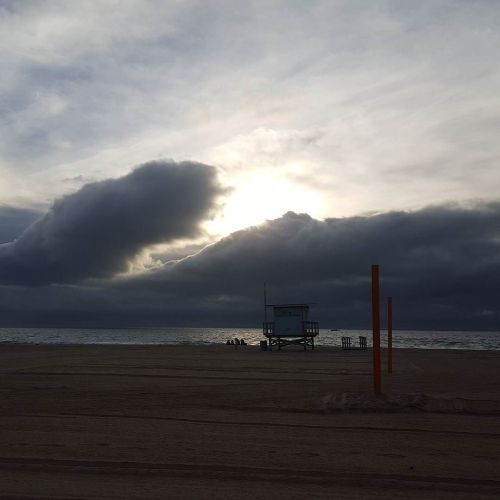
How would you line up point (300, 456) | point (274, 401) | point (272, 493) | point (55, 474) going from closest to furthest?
point (272, 493) → point (55, 474) → point (300, 456) → point (274, 401)

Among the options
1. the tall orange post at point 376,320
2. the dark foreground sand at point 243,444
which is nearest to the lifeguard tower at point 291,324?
the dark foreground sand at point 243,444

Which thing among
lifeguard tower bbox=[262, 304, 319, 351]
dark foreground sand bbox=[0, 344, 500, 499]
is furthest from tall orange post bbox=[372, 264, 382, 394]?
lifeguard tower bbox=[262, 304, 319, 351]

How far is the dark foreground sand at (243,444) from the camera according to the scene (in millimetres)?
5637

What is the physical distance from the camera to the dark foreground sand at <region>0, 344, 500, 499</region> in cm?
564

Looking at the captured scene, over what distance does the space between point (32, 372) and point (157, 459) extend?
14.8 meters

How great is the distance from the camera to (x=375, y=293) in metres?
11.3

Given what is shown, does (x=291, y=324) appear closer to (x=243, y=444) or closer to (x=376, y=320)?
(x=376, y=320)

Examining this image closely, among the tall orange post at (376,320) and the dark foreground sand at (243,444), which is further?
the tall orange post at (376,320)

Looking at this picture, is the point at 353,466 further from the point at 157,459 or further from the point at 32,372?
the point at 32,372

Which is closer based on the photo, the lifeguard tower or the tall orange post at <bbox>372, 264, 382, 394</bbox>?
the tall orange post at <bbox>372, 264, 382, 394</bbox>

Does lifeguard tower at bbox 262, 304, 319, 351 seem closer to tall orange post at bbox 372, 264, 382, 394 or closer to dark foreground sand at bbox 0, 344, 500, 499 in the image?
dark foreground sand at bbox 0, 344, 500, 499

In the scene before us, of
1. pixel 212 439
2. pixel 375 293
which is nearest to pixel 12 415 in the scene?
pixel 212 439

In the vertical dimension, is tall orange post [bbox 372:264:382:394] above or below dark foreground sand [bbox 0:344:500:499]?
above

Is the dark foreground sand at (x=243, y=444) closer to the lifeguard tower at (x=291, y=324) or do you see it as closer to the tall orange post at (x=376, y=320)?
the tall orange post at (x=376, y=320)
